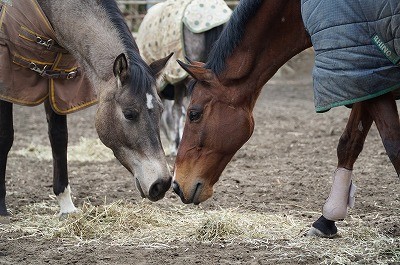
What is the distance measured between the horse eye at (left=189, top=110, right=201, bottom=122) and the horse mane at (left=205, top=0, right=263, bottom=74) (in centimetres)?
24

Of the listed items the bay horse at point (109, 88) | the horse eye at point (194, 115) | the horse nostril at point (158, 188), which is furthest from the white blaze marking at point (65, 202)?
the horse eye at point (194, 115)

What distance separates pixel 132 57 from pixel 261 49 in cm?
88

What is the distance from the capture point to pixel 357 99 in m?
3.32

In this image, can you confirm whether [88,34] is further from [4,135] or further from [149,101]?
[4,135]

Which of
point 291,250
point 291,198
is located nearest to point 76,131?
point 291,198

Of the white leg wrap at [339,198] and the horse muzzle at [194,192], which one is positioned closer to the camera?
the horse muzzle at [194,192]

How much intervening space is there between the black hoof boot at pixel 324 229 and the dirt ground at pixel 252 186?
4.0 inches

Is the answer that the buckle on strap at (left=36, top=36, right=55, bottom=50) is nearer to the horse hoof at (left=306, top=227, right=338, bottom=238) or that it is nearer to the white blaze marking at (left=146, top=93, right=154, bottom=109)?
the white blaze marking at (left=146, top=93, right=154, bottom=109)

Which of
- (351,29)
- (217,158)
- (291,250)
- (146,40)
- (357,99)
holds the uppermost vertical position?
(351,29)

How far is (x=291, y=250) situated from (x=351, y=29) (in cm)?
119

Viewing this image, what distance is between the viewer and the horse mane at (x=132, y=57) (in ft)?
13.6

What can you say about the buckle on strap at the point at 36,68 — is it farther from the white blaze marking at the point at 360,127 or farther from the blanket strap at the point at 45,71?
the white blaze marking at the point at 360,127

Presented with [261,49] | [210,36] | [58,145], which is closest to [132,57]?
[261,49]

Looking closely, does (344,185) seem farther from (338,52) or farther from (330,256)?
(338,52)
